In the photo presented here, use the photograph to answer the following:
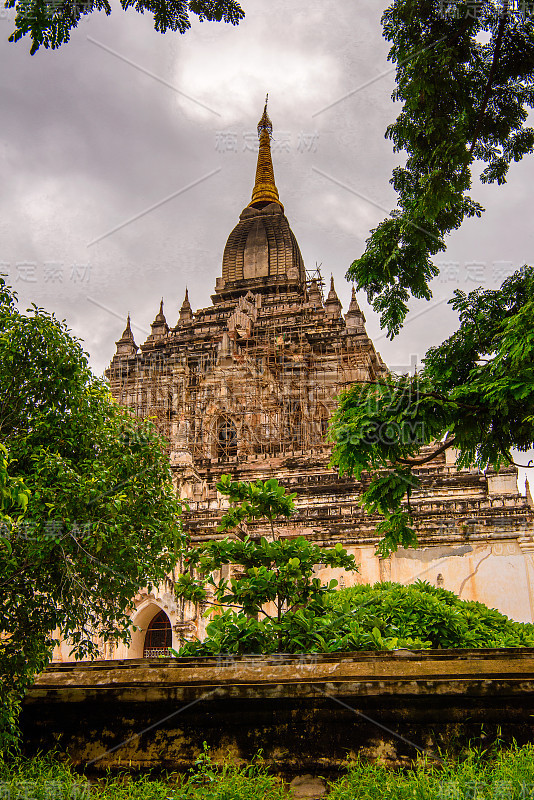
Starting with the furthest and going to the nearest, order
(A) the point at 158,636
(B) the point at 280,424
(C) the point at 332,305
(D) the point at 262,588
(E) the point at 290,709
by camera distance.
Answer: (C) the point at 332,305 < (B) the point at 280,424 < (A) the point at 158,636 < (D) the point at 262,588 < (E) the point at 290,709

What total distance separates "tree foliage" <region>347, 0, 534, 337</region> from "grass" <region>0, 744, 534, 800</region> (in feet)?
16.3

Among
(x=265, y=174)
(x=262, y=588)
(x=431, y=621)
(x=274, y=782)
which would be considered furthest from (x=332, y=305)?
(x=274, y=782)

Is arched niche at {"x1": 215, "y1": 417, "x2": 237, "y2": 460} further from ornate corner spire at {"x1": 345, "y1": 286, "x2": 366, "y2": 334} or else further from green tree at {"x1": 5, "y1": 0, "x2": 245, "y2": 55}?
green tree at {"x1": 5, "y1": 0, "x2": 245, "y2": 55}

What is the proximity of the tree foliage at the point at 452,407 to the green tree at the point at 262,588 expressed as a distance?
101 centimetres

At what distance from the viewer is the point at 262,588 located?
27.0 ft

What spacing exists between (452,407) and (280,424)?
27.7 metres

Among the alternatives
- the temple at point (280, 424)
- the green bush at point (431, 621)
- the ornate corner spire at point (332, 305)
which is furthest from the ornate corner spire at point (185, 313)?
the green bush at point (431, 621)

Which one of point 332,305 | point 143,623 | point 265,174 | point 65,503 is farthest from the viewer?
point 265,174

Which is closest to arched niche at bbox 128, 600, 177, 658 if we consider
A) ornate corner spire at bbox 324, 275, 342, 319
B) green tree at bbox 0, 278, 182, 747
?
green tree at bbox 0, 278, 182, 747

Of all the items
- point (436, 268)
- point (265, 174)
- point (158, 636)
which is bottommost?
point (158, 636)

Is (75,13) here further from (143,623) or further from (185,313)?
(185,313)

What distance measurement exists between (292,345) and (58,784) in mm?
32100

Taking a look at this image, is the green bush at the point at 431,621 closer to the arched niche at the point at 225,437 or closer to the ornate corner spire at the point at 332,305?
the arched niche at the point at 225,437

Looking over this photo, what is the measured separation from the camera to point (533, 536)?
677 inches
